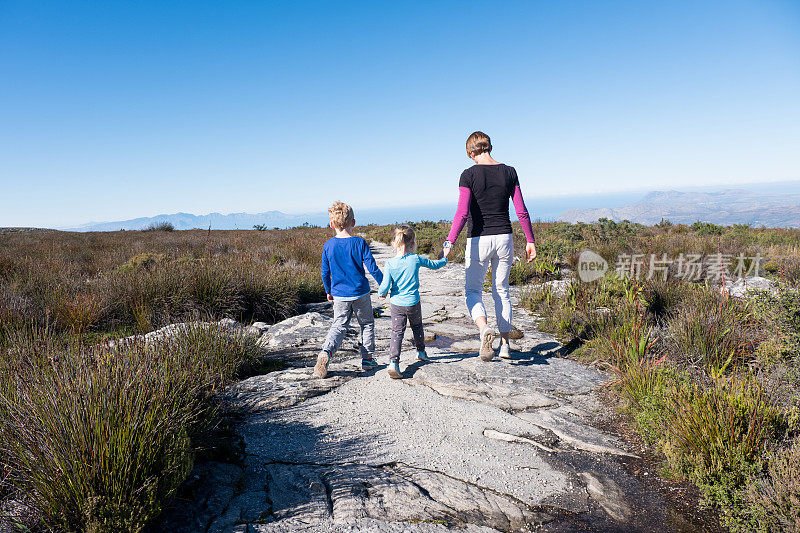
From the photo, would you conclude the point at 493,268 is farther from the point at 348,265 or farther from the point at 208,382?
the point at 208,382

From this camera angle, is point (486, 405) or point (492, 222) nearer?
point (486, 405)

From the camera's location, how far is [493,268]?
448cm

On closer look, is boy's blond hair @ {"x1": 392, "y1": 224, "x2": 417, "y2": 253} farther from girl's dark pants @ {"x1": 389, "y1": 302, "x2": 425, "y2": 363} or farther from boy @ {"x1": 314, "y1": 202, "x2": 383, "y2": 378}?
girl's dark pants @ {"x1": 389, "y1": 302, "x2": 425, "y2": 363}

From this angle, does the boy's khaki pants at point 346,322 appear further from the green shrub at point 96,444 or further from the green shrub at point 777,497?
the green shrub at point 777,497

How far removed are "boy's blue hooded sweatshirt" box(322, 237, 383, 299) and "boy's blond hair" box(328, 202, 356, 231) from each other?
0.14m

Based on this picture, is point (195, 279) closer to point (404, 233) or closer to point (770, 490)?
point (404, 233)

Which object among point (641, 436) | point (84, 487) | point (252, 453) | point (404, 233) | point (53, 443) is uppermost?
point (404, 233)

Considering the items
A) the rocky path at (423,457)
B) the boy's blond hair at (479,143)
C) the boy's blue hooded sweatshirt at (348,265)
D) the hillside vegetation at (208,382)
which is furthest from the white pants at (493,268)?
the hillside vegetation at (208,382)

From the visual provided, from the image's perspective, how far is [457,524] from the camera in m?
2.20

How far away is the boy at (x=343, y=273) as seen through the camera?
4.09 metres

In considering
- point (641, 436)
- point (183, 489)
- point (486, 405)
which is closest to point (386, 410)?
point (486, 405)

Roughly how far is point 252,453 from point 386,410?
1088 mm

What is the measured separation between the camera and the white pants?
426cm

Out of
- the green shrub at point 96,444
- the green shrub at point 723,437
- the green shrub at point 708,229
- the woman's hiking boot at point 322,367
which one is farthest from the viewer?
the green shrub at point 708,229
